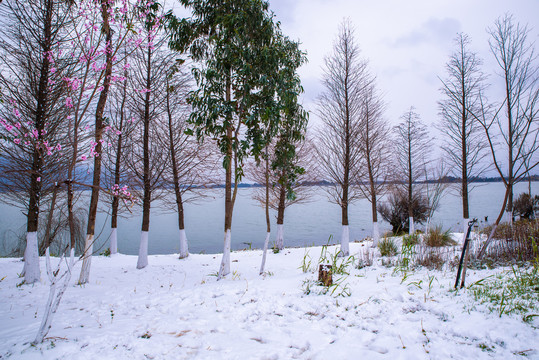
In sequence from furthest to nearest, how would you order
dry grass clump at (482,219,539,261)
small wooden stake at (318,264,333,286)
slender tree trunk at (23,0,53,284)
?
slender tree trunk at (23,0,53,284) < dry grass clump at (482,219,539,261) < small wooden stake at (318,264,333,286)

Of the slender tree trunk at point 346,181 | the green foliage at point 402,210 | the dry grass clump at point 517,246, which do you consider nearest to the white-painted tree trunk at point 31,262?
the slender tree trunk at point 346,181

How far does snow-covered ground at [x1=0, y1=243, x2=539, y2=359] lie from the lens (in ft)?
9.28

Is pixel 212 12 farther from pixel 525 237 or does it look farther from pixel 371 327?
pixel 525 237

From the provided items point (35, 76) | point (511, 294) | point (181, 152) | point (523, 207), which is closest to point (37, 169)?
point (35, 76)

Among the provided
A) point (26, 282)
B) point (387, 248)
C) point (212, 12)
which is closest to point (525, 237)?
point (387, 248)

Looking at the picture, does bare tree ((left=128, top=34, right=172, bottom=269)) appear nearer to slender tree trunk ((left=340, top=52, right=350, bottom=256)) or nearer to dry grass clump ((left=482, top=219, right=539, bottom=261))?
slender tree trunk ((left=340, top=52, right=350, bottom=256))

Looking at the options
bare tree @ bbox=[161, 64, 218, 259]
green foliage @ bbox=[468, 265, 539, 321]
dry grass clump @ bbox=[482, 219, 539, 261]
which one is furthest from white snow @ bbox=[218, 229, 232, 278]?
dry grass clump @ bbox=[482, 219, 539, 261]

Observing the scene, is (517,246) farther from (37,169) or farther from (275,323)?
(37,169)

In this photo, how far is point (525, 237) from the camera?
5828mm

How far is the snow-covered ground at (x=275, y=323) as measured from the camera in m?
2.83

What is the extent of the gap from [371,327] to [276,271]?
4.34 meters

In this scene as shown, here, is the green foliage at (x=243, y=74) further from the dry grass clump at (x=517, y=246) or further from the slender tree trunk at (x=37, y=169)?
the dry grass clump at (x=517, y=246)

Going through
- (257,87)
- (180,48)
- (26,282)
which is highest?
(180,48)

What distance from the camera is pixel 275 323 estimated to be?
3662 millimetres
